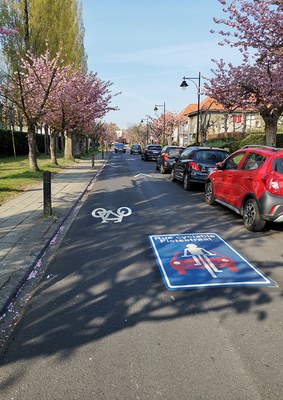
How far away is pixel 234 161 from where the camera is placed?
8.42 metres

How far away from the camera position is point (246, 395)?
2406mm

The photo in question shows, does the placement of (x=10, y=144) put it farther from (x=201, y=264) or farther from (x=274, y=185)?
(x=201, y=264)

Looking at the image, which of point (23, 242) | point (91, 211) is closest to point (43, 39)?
point (91, 211)

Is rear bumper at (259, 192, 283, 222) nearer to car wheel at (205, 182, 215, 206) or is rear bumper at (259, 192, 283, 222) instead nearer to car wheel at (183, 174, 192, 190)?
car wheel at (205, 182, 215, 206)

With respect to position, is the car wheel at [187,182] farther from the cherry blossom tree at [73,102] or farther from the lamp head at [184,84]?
the lamp head at [184,84]

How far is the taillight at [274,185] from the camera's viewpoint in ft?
20.8

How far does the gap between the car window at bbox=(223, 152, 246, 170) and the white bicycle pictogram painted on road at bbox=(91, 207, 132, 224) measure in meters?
2.76

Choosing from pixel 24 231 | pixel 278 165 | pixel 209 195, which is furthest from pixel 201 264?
pixel 209 195

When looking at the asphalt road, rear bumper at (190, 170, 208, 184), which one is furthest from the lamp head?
the asphalt road

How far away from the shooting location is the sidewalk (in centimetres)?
445

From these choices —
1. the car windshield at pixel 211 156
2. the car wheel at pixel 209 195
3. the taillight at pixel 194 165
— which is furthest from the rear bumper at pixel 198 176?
the car wheel at pixel 209 195

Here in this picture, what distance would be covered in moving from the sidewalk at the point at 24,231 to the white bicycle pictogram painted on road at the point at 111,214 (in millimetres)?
738

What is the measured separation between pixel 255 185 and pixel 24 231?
15.2 ft

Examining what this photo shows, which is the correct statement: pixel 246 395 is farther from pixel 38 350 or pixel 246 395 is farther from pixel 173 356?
pixel 38 350
